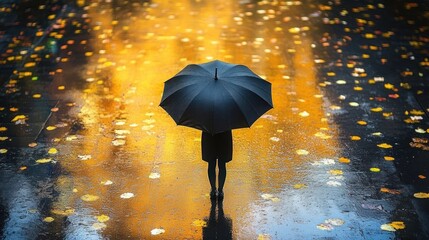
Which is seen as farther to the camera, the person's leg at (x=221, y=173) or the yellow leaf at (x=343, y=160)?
the yellow leaf at (x=343, y=160)

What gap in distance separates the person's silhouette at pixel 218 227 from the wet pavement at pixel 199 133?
20 millimetres

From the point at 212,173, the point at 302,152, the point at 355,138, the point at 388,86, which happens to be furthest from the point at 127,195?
the point at 388,86

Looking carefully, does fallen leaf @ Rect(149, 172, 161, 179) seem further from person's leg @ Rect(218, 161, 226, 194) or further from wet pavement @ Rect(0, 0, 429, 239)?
person's leg @ Rect(218, 161, 226, 194)

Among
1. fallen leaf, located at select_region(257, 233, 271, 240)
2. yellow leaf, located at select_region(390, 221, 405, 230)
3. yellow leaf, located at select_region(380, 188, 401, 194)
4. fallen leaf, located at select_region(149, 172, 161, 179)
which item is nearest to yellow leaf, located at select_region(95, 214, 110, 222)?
fallen leaf, located at select_region(149, 172, 161, 179)

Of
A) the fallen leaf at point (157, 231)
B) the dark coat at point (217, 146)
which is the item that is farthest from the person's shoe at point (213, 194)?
the fallen leaf at point (157, 231)

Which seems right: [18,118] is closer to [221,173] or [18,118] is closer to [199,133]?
[199,133]

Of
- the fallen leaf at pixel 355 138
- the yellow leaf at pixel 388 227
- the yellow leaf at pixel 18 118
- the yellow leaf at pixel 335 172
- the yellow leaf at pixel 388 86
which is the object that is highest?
the yellow leaf at pixel 388 227

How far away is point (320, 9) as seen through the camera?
16.1 metres

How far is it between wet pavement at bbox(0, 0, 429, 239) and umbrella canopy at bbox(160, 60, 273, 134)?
113cm

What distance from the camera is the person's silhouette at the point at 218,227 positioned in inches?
282

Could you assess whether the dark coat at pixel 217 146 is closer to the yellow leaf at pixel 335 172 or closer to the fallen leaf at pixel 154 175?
the fallen leaf at pixel 154 175

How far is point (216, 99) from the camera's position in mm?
7066

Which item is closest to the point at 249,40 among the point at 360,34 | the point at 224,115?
the point at 360,34

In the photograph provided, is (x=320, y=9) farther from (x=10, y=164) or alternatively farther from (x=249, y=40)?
(x=10, y=164)
